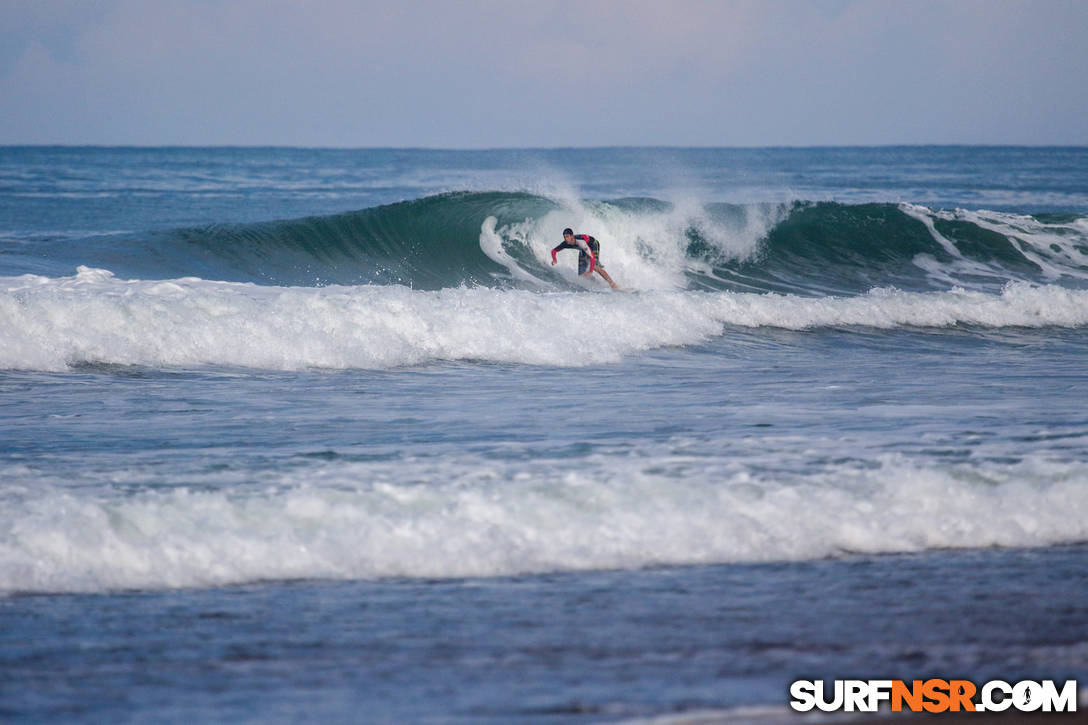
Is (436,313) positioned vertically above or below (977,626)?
above

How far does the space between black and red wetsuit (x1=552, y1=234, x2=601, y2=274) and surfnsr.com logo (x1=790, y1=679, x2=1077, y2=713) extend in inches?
506

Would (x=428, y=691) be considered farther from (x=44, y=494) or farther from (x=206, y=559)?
(x=44, y=494)

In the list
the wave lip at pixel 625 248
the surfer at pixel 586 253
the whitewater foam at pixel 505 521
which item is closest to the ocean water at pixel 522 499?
the whitewater foam at pixel 505 521

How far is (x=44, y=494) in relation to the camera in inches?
198

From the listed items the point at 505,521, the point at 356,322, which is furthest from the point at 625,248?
the point at 505,521

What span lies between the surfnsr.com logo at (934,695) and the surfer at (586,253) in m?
12.7

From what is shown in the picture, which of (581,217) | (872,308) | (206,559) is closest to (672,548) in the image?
(206,559)

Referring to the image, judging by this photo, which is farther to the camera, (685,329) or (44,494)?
(685,329)

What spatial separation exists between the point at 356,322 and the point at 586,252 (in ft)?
20.5

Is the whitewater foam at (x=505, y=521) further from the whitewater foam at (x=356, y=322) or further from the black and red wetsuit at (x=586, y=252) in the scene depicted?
the black and red wetsuit at (x=586, y=252)

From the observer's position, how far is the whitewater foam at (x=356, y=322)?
31.6ft

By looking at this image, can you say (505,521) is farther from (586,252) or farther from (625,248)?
(625,248)

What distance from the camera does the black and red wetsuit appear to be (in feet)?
51.7

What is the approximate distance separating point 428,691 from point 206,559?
62.7 inches
